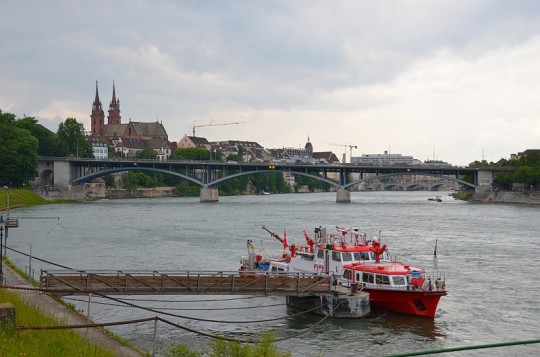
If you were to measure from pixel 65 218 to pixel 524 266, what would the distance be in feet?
206

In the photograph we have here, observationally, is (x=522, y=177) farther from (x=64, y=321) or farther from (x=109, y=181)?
(x=64, y=321)

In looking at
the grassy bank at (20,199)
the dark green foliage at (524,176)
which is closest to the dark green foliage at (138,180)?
the grassy bank at (20,199)

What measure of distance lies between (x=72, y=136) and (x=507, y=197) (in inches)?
4150

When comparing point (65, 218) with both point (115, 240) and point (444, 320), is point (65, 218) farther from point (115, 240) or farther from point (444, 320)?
point (444, 320)

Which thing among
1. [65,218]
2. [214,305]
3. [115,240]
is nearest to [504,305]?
[214,305]

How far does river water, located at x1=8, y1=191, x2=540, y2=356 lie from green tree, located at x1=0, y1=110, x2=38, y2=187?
2611cm

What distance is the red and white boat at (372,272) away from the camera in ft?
105

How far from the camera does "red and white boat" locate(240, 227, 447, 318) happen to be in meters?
32.0

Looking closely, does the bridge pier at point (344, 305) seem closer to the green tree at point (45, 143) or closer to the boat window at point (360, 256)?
the boat window at point (360, 256)

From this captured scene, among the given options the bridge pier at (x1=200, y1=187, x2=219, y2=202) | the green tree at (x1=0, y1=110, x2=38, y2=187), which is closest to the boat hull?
the green tree at (x1=0, y1=110, x2=38, y2=187)

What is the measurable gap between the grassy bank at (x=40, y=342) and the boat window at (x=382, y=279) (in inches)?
690

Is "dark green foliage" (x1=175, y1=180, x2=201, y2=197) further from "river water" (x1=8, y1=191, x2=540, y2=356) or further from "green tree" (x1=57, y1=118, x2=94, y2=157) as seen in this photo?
"river water" (x1=8, y1=191, x2=540, y2=356)

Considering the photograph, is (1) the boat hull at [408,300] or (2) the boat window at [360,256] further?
(2) the boat window at [360,256]

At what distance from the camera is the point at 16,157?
12288 cm
